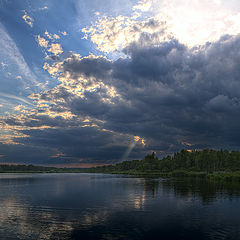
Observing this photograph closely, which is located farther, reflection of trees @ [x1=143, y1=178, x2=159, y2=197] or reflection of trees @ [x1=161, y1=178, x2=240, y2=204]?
reflection of trees @ [x1=143, y1=178, x2=159, y2=197]

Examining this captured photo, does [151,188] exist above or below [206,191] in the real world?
below

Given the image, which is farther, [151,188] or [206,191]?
[151,188]

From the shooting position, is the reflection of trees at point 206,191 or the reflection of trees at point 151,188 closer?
the reflection of trees at point 206,191

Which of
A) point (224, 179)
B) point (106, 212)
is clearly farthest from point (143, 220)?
point (224, 179)

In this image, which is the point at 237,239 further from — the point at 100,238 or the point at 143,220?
the point at 100,238

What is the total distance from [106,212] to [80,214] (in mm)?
5257

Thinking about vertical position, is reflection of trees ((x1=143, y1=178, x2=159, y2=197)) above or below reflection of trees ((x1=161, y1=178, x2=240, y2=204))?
below

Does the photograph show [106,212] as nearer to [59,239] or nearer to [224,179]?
[59,239]

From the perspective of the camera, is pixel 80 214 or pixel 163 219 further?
pixel 80 214

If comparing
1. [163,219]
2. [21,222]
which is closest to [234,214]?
[163,219]

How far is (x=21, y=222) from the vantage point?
37.7 m

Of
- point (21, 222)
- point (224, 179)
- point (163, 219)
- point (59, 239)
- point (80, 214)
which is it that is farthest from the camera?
point (224, 179)

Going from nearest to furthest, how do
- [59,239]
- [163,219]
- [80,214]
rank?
[59,239], [163,219], [80,214]

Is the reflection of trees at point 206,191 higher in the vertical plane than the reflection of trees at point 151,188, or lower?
higher
